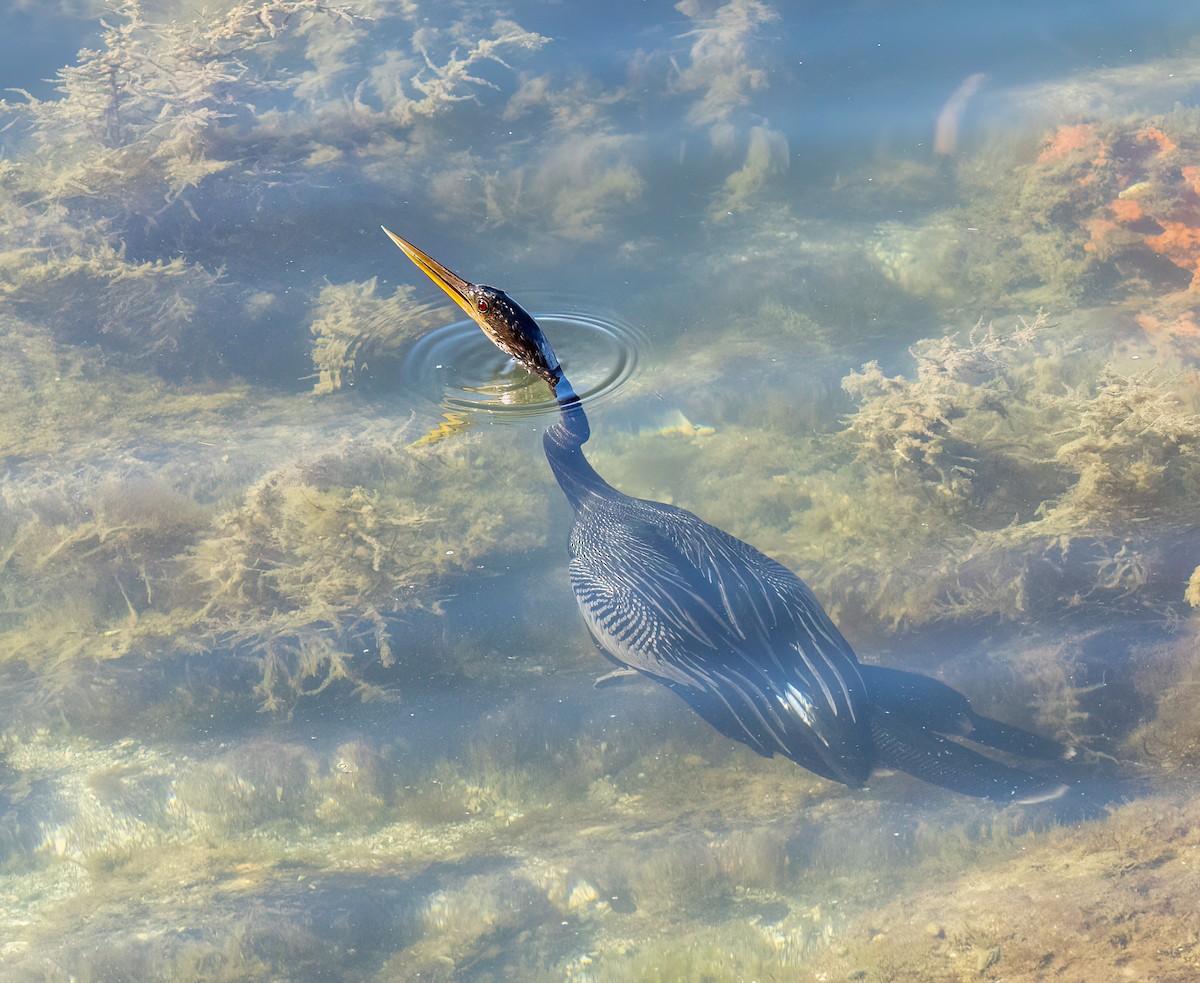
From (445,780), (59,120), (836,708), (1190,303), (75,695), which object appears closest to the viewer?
(836,708)

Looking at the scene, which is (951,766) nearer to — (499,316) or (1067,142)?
(499,316)

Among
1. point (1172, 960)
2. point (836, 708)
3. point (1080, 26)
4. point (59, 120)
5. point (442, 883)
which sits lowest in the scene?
point (442, 883)

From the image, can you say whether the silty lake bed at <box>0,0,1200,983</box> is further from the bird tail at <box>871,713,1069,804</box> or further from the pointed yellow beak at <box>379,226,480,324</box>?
the pointed yellow beak at <box>379,226,480,324</box>

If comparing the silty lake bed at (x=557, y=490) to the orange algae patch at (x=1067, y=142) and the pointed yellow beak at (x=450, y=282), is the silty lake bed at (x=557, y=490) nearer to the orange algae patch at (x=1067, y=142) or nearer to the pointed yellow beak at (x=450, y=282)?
the orange algae patch at (x=1067, y=142)

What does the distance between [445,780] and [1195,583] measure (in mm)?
2834

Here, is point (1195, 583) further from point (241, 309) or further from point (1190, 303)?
point (241, 309)

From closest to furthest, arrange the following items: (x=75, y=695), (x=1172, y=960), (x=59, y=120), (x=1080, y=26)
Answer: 1. (x=1172, y=960)
2. (x=75, y=695)
3. (x=59, y=120)
4. (x=1080, y=26)

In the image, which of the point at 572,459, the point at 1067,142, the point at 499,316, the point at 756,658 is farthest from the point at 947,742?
the point at 1067,142

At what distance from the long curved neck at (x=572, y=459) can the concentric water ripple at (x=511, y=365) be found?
1.12ft

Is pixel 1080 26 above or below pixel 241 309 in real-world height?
above

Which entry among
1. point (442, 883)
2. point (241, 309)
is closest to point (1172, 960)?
point (442, 883)

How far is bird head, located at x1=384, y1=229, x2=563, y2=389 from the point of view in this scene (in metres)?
3.08

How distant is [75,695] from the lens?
342 centimetres

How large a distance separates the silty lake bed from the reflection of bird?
0.35 feet
